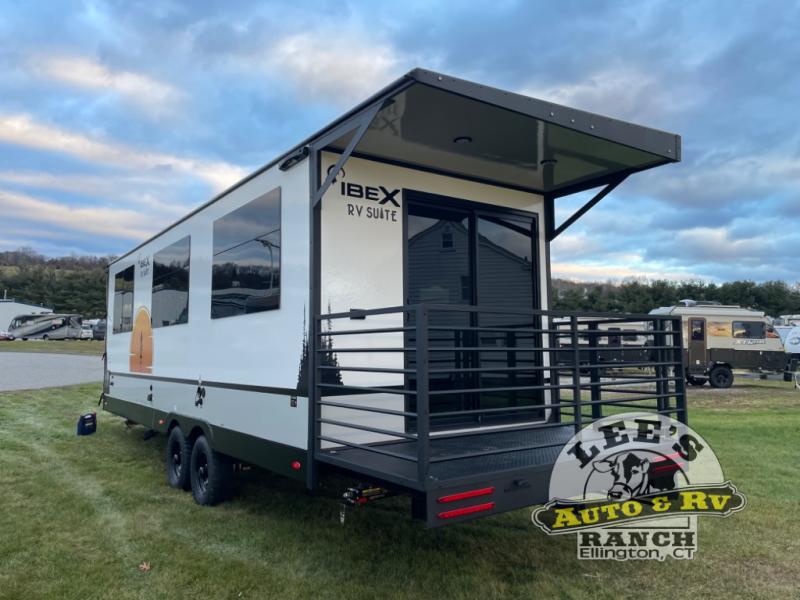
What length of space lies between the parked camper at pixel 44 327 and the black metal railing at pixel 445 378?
50878 millimetres

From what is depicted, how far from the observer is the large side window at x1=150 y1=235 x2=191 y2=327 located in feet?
20.5

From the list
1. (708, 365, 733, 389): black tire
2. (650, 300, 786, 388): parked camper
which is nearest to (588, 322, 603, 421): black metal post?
(650, 300, 786, 388): parked camper

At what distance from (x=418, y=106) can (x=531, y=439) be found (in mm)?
2565

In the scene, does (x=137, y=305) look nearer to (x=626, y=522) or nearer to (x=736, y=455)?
(x=626, y=522)

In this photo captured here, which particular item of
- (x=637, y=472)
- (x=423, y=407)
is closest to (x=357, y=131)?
(x=423, y=407)

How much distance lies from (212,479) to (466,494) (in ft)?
10.2

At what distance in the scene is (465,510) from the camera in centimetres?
313

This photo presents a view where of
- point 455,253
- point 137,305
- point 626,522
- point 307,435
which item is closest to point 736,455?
point 626,522

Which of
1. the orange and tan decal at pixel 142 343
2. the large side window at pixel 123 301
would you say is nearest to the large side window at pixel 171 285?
the orange and tan decal at pixel 142 343

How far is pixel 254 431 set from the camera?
470cm

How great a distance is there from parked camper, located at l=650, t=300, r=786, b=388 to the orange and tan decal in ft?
52.4

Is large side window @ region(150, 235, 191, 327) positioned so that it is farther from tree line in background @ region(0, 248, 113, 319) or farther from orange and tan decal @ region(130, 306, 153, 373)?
tree line in background @ region(0, 248, 113, 319)

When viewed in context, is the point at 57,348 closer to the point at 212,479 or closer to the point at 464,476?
the point at 212,479

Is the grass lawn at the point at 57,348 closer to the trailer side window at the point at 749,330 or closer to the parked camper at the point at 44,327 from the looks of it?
the parked camper at the point at 44,327
